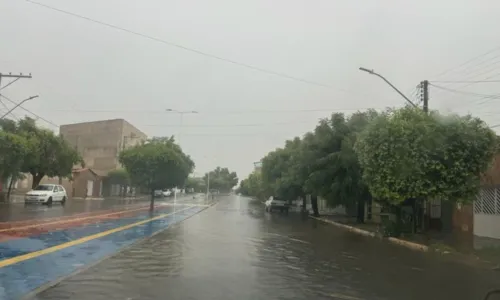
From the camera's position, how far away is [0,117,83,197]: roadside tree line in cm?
3559

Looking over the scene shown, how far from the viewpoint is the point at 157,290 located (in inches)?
335

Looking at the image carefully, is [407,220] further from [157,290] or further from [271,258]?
[157,290]

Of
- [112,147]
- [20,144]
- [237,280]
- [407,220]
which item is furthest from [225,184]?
[237,280]

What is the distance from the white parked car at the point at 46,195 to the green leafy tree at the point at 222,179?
122 m

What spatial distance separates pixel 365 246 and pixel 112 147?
3145 inches

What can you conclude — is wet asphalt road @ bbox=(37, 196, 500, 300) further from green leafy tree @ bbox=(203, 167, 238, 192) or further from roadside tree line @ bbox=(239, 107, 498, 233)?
green leafy tree @ bbox=(203, 167, 238, 192)

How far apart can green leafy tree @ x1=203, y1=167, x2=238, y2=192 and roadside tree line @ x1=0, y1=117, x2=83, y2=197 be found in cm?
11865

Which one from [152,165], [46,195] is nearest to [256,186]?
[152,165]

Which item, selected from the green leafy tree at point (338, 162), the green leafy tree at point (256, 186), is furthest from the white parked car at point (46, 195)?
the green leafy tree at point (256, 186)

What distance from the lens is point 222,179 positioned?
17788 centimetres

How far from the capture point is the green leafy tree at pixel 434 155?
1791 cm

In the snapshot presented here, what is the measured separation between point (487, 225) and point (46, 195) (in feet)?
99.8

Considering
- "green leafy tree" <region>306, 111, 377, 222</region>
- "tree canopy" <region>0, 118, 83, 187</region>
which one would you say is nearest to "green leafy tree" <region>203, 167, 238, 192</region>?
"tree canopy" <region>0, 118, 83, 187</region>

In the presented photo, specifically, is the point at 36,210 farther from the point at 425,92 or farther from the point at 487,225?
the point at 487,225
